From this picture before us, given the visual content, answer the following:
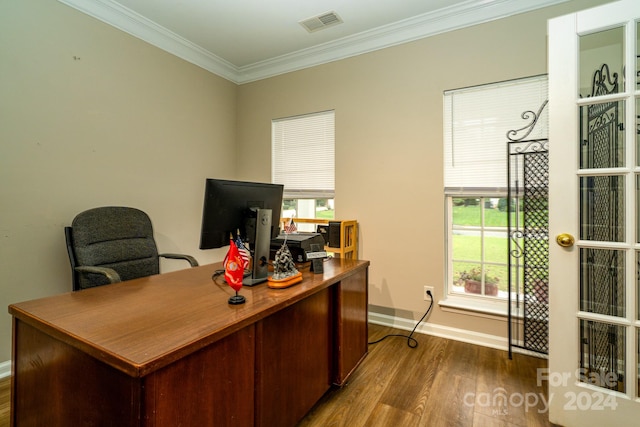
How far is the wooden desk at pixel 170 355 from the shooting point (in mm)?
839

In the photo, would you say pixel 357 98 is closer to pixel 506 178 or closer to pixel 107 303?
pixel 506 178

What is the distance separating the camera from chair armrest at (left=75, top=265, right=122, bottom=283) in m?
1.69

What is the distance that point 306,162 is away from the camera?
11.0 ft

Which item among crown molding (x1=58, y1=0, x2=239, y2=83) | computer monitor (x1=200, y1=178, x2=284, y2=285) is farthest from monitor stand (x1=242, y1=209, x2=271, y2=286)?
crown molding (x1=58, y1=0, x2=239, y2=83)

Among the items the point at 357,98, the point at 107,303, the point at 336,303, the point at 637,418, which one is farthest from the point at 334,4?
the point at 637,418

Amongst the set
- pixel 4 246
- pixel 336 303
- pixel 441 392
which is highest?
pixel 4 246

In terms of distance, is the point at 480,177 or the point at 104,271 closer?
the point at 104,271

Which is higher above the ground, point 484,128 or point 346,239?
point 484,128

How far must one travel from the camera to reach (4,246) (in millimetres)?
2006

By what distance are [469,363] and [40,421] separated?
2.41 meters

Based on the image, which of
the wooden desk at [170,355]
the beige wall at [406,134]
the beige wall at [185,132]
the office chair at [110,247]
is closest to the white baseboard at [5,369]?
the beige wall at [185,132]

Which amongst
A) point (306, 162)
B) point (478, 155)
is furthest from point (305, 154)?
point (478, 155)

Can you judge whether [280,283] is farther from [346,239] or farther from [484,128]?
[484,128]

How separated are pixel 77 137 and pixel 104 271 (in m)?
1.28
